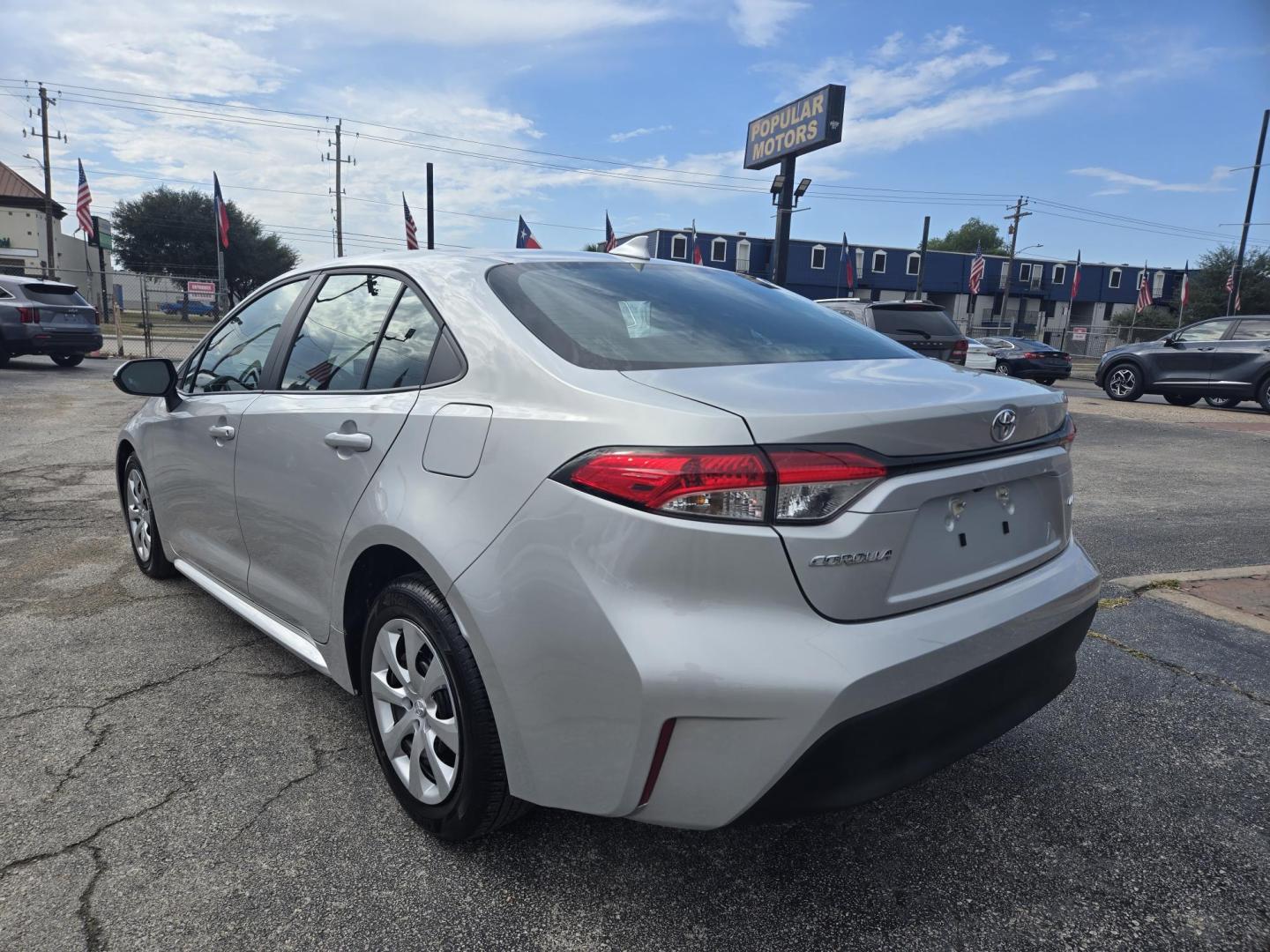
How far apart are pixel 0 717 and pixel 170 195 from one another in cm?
6264

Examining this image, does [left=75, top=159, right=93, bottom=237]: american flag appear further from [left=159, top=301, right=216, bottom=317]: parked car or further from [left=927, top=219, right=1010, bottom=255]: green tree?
[left=927, top=219, right=1010, bottom=255]: green tree

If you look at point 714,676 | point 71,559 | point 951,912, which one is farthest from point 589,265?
point 71,559

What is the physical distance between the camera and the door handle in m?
2.26

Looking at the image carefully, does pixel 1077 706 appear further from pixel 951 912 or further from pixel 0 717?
pixel 0 717

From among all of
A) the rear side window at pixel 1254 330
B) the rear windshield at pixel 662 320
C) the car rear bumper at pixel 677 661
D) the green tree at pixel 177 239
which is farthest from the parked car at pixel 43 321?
the green tree at pixel 177 239

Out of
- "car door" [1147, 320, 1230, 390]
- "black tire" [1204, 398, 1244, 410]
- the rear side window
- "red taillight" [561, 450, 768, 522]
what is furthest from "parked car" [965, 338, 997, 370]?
"red taillight" [561, 450, 768, 522]

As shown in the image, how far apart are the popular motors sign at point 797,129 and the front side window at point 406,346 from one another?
69.3 feet

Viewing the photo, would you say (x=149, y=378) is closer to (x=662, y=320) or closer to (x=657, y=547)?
(x=662, y=320)

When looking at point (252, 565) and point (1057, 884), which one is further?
point (252, 565)

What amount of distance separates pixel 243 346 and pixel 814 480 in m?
2.58

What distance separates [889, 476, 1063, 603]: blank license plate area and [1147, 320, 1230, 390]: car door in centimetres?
1486

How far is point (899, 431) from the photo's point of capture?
5.67ft

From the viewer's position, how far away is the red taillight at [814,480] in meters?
1.62

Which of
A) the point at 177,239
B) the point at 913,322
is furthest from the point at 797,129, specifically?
the point at 177,239
